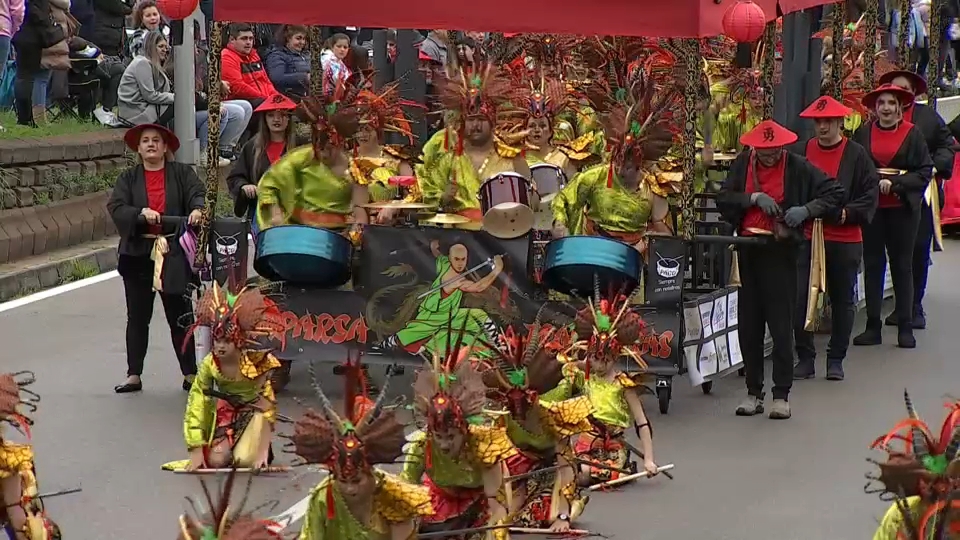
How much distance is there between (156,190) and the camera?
11602 millimetres

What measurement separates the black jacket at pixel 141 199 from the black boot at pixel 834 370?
4445 millimetres

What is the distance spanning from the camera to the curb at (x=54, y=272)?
15047 mm

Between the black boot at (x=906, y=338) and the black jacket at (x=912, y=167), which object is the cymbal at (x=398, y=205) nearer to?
the black jacket at (x=912, y=167)

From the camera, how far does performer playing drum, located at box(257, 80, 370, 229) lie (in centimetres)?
1196

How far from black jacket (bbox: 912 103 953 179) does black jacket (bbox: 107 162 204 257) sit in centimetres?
586

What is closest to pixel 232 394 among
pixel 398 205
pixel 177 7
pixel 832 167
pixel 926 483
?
pixel 398 205

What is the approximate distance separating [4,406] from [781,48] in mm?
9781

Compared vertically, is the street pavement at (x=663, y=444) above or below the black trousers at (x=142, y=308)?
below

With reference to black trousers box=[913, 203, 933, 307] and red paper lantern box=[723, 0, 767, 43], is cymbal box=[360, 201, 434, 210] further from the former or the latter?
black trousers box=[913, 203, 933, 307]

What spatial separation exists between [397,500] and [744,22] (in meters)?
5.39

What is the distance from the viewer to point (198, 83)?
20.0 metres

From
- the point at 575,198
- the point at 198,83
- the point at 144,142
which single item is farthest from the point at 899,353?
the point at 198,83

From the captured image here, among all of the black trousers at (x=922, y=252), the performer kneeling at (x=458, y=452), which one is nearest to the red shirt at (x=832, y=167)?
the black trousers at (x=922, y=252)

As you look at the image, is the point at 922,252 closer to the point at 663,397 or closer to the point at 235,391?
the point at 663,397
